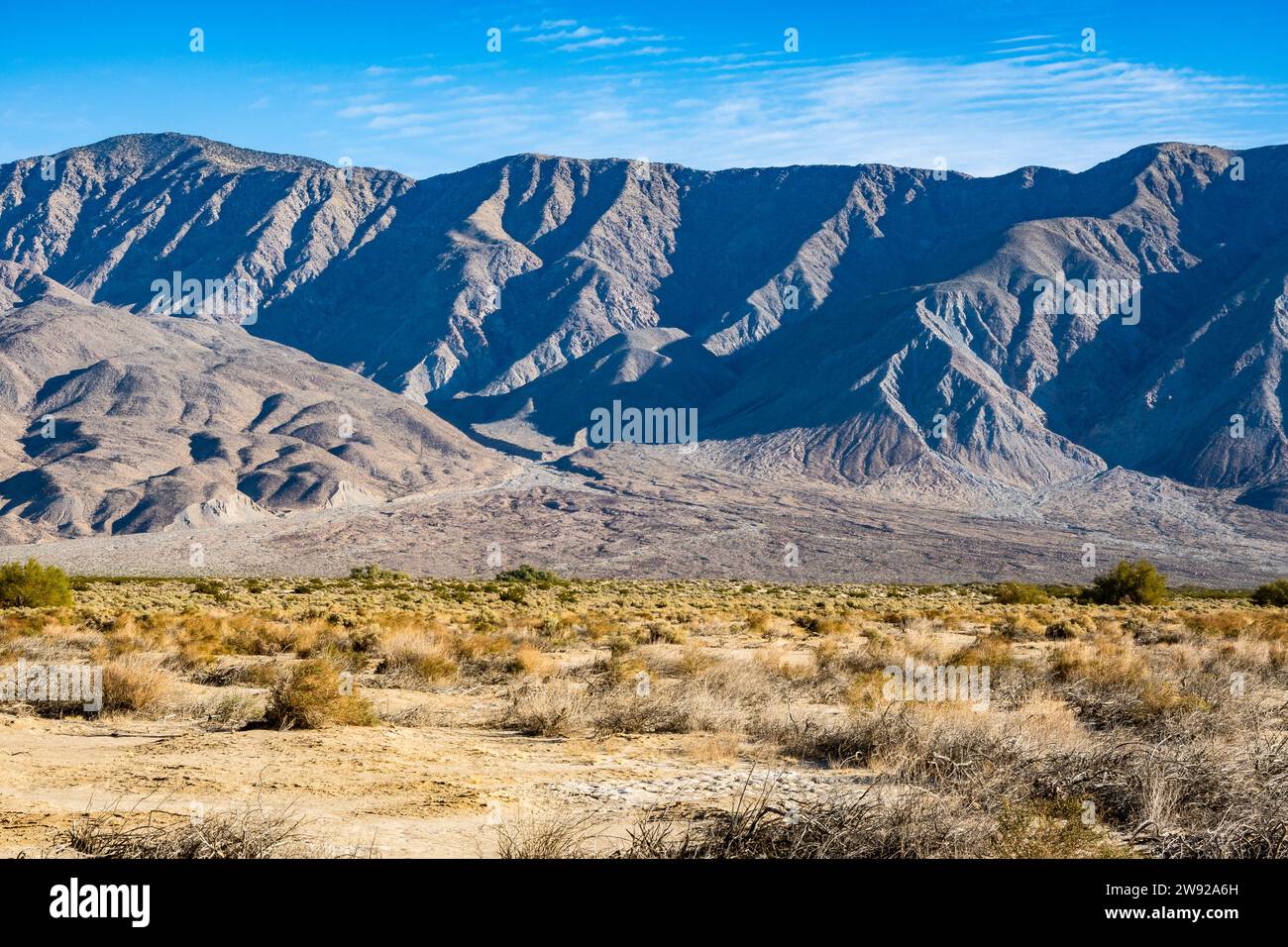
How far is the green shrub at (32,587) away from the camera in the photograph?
3409 cm

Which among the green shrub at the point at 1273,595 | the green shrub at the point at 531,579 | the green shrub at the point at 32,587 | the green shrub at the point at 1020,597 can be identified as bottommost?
the green shrub at the point at 531,579

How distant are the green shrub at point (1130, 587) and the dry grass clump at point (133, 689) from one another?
140 ft

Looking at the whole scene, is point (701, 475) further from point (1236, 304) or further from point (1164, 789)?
point (1164, 789)

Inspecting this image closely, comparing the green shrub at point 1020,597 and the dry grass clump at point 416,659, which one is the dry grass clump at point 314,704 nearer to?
the dry grass clump at point 416,659

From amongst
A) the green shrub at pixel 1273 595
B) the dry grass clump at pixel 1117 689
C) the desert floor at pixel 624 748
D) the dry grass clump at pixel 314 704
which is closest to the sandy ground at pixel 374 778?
the desert floor at pixel 624 748

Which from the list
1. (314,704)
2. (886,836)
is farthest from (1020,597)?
(886,836)

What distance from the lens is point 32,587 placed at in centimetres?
3462

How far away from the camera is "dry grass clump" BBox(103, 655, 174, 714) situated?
13219 millimetres

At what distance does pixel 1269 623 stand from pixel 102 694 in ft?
94.4

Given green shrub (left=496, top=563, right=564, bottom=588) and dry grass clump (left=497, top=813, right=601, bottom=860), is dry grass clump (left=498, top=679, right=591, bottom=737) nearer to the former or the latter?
dry grass clump (left=497, top=813, right=601, bottom=860)

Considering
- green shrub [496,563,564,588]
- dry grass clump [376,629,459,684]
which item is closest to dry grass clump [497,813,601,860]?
dry grass clump [376,629,459,684]

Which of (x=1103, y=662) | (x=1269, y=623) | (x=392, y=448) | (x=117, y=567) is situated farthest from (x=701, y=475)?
A: (x=1103, y=662)

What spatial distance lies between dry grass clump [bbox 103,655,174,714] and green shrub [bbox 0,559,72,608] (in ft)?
76.4

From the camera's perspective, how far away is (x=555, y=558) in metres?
101
